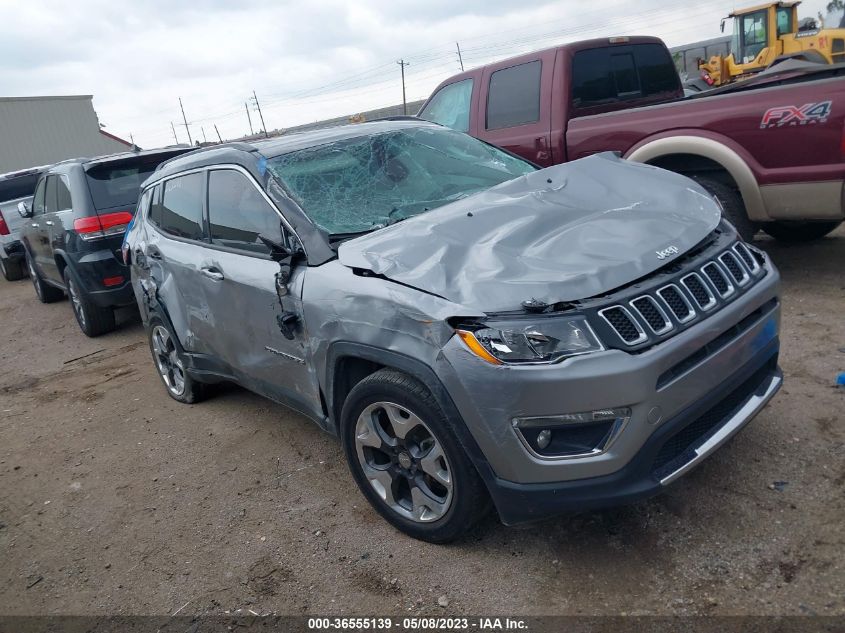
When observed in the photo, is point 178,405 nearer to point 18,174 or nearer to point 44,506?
point 44,506

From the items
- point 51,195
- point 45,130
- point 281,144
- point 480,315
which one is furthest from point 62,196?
point 45,130

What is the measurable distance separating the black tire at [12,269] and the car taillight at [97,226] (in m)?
7.12

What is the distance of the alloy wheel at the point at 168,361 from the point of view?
4859mm

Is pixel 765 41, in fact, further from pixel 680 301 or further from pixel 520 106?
pixel 680 301

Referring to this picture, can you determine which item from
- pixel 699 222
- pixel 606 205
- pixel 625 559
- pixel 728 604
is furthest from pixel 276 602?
pixel 699 222

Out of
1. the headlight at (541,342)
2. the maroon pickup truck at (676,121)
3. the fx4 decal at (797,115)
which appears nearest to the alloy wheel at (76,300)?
the maroon pickup truck at (676,121)

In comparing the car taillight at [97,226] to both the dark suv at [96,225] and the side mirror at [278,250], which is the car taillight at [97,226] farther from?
the side mirror at [278,250]

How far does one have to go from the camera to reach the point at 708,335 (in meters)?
2.49

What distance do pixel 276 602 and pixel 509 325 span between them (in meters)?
1.51

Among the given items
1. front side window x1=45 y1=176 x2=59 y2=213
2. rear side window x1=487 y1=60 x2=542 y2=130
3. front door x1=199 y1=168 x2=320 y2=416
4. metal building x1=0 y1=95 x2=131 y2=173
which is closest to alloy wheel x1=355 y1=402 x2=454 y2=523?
front door x1=199 y1=168 x2=320 y2=416

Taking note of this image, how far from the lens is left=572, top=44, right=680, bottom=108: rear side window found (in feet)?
19.9

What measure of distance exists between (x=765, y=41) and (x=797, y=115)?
1357 cm

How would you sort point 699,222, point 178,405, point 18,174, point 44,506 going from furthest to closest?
1. point 18,174
2. point 178,405
3. point 44,506
4. point 699,222

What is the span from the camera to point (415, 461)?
280 cm
